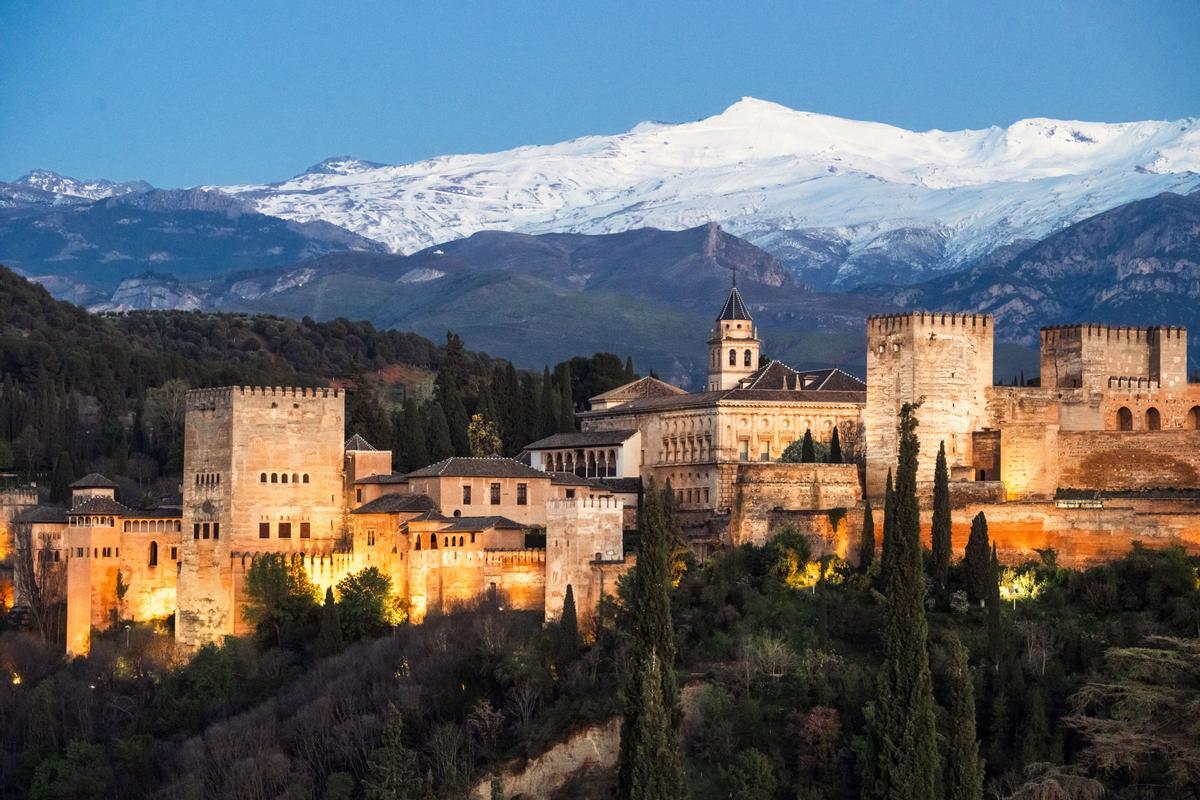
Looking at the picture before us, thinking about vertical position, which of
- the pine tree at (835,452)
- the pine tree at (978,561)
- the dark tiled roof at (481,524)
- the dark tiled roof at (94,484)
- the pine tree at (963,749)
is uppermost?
the pine tree at (835,452)

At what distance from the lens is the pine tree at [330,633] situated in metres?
65.4

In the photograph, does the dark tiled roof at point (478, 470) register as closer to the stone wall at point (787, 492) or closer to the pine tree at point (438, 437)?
the stone wall at point (787, 492)

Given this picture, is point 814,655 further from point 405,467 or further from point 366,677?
point 405,467

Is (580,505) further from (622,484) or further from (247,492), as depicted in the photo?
(622,484)

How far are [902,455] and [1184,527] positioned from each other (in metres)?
8.92

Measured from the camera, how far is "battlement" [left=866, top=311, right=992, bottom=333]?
65.3 m

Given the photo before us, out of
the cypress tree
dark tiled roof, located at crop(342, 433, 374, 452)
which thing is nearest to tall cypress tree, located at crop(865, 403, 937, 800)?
the cypress tree

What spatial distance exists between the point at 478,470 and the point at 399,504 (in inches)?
122

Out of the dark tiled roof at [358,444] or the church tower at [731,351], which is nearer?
the dark tiled roof at [358,444]

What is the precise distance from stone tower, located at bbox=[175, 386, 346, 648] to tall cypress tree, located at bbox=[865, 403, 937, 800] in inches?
1028

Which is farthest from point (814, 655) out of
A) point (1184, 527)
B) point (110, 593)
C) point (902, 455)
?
point (110, 593)

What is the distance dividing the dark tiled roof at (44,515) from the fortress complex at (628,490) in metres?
0.19

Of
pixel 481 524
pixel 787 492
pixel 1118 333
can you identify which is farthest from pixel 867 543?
pixel 1118 333

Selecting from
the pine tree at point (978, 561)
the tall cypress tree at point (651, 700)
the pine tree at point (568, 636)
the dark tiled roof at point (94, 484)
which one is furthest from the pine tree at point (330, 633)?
the pine tree at point (978, 561)
